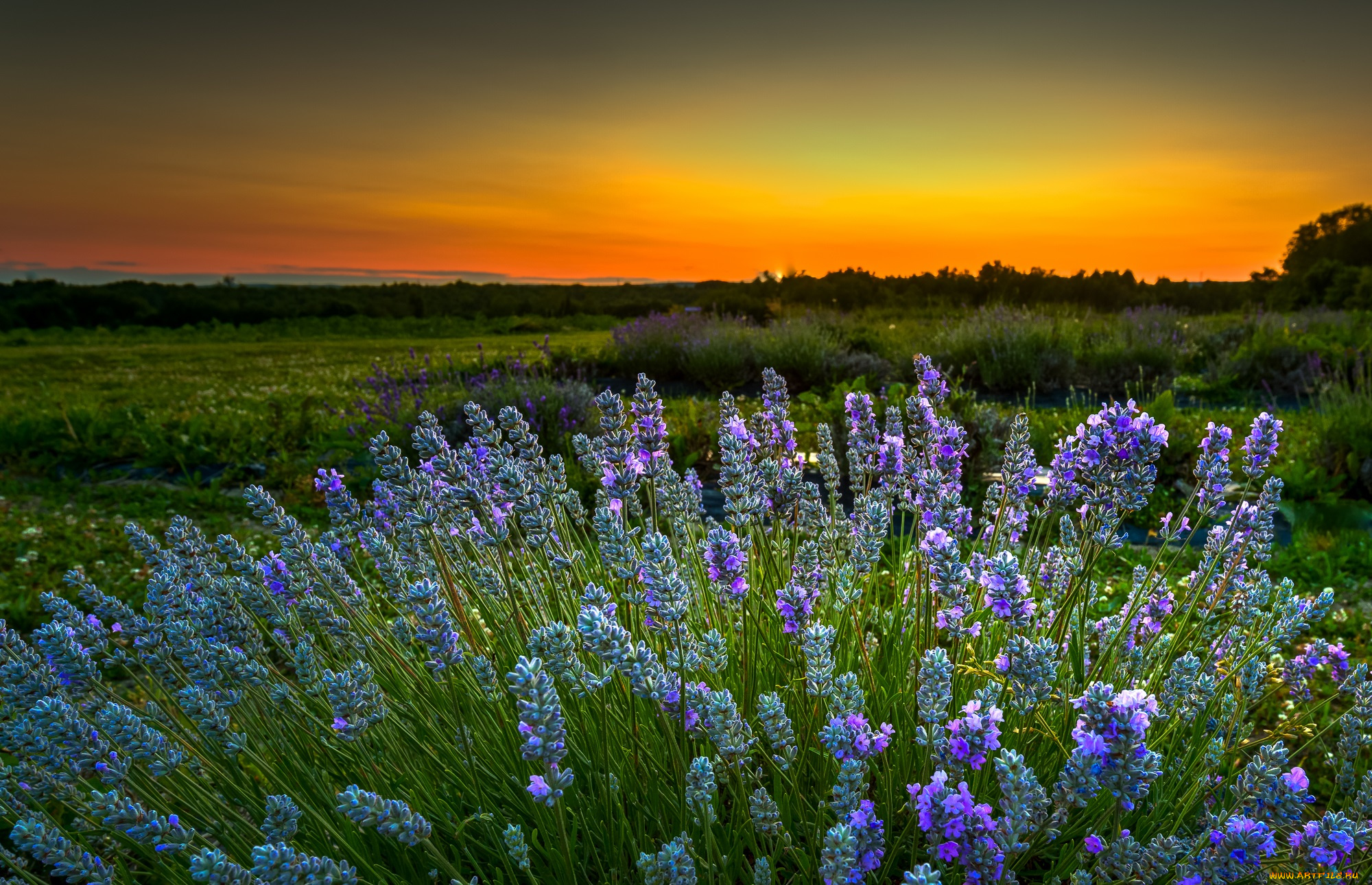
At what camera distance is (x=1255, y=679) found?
198 centimetres

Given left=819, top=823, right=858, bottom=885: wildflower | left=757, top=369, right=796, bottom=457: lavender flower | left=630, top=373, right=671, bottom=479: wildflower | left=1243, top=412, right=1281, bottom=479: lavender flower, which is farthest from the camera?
left=757, top=369, right=796, bottom=457: lavender flower

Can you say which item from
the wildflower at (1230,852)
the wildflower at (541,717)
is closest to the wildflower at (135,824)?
the wildflower at (541,717)

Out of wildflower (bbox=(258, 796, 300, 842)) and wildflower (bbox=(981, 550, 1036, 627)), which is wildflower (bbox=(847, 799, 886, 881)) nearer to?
wildflower (bbox=(981, 550, 1036, 627))

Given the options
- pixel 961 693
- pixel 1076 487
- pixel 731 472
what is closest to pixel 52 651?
pixel 731 472

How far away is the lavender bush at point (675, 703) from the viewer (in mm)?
1346

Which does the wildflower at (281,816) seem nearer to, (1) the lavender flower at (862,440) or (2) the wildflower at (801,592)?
(2) the wildflower at (801,592)

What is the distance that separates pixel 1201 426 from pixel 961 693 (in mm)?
6715

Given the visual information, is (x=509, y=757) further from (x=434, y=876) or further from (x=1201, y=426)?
(x=1201, y=426)

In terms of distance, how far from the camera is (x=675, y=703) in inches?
60.6

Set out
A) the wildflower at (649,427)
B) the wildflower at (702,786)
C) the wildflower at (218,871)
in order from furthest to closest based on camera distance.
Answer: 1. the wildflower at (649,427)
2. the wildflower at (702,786)
3. the wildflower at (218,871)

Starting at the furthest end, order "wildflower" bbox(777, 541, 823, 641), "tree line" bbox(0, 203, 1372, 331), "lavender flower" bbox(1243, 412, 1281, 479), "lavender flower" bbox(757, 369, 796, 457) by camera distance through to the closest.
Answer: "tree line" bbox(0, 203, 1372, 331) → "lavender flower" bbox(757, 369, 796, 457) → "lavender flower" bbox(1243, 412, 1281, 479) → "wildflower" bbox(777, 541, 823, 641)

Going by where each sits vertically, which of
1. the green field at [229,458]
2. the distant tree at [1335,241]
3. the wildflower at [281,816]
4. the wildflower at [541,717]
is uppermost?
the distant tree at [1335,241]

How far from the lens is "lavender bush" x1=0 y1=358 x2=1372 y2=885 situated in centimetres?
135

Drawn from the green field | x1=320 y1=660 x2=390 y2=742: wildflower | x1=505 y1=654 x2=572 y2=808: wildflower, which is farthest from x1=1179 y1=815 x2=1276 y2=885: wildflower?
the green field
